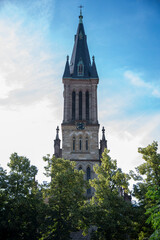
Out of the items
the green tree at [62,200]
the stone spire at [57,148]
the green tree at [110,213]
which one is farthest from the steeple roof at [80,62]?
the green tree at [110,213]

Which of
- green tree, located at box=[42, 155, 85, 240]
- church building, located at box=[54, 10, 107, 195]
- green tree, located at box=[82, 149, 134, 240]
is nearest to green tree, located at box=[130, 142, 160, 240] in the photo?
green tree, located at box=[82, 149, 134, 240]

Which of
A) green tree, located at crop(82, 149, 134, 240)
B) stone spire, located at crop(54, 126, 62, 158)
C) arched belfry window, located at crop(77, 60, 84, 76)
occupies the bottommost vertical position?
green tree, located at crop(82, 149, 134, 240)

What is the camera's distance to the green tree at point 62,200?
20938 millimetres

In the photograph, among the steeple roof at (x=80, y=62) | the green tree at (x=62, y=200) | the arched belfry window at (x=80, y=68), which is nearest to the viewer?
the green tree at (x=62, y=200)

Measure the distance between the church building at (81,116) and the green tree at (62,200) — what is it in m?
16.3

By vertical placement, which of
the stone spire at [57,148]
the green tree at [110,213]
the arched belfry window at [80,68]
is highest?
the arched belfry window at [80,68]

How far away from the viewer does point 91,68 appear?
50.2 m

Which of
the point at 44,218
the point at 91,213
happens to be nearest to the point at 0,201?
the point at 44,218

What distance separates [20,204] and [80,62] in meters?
35.0

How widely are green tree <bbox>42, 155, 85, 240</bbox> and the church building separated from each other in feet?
53.4

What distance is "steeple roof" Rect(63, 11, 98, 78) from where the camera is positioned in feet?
162

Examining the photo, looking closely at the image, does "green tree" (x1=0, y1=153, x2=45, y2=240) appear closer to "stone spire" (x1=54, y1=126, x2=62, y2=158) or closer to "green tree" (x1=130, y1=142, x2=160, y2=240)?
"green tree" (x1=130, y1=142, x2=160, y2=240)

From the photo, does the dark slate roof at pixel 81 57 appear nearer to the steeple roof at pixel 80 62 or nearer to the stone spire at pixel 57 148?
the steeple roof at pixel 80 62

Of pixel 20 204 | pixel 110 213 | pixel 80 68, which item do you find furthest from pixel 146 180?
pixel 80 68
